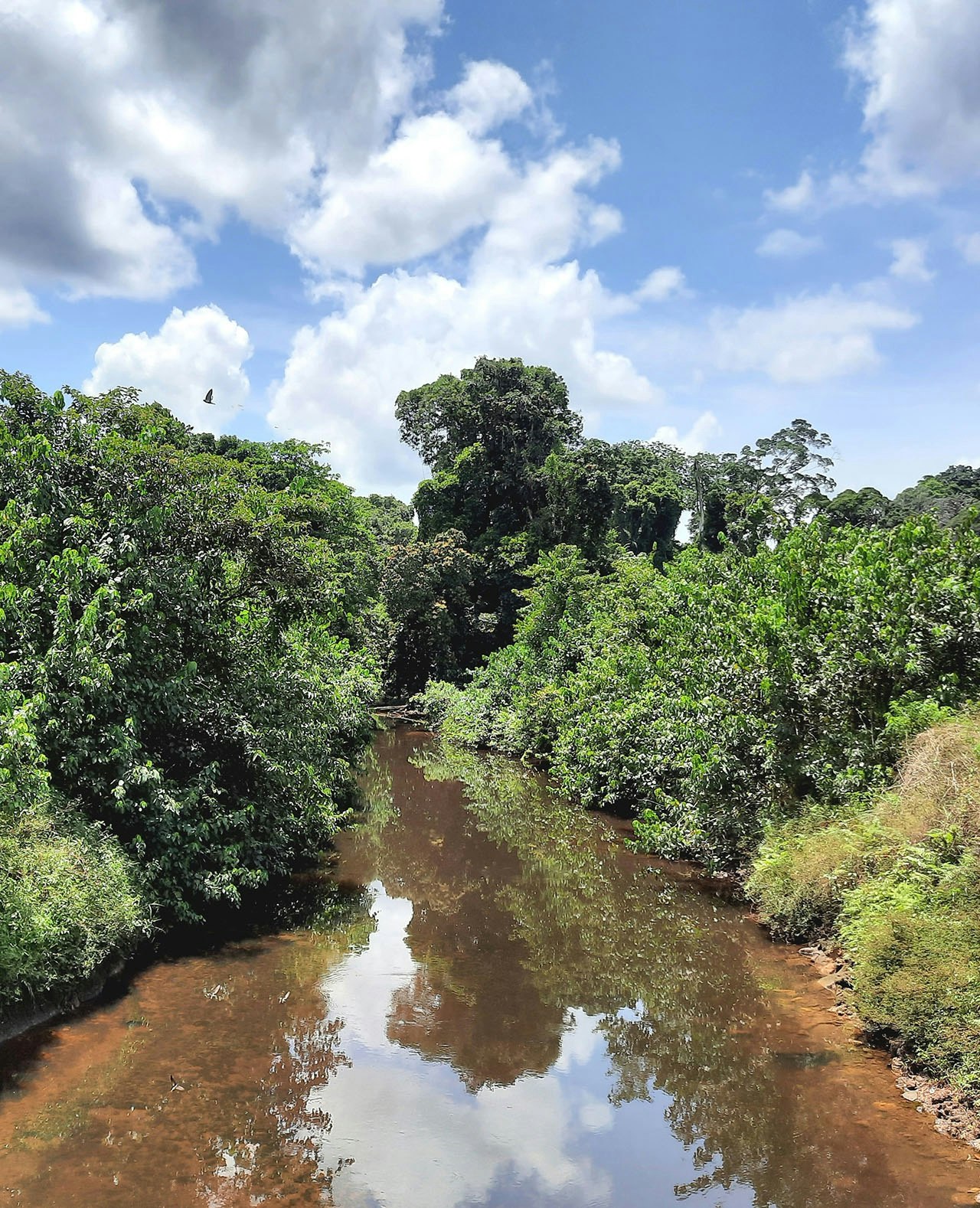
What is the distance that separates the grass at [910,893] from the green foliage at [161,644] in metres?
7.12

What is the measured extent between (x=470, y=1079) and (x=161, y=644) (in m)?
6.61

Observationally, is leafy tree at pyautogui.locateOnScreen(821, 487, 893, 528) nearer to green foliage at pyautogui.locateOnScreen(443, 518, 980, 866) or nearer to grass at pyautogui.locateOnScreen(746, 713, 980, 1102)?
green foliage at pyautogui.locateOnScreen(443, 518, 980, 866)

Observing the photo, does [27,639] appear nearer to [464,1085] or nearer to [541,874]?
[464,1085]

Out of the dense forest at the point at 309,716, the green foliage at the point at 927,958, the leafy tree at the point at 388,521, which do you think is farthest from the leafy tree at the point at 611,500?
the green foliage at the point at 927,958

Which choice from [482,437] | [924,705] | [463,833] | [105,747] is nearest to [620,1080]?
[924,705]

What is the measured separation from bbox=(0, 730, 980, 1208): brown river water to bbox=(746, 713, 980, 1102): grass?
59 centimetres

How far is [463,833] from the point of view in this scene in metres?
18.0

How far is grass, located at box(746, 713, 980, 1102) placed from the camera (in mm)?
7148

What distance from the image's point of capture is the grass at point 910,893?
281 inches

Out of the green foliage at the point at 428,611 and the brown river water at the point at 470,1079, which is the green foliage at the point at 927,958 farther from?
the green foliage at the point at 428,611

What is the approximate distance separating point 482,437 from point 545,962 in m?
→ 36.0

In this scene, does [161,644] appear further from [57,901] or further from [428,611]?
[428,611]

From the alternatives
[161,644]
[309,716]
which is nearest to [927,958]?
[309,716]

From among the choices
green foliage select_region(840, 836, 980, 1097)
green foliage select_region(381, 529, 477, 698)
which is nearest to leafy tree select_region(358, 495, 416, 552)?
green foliage select_region(381, 529, 477, 698)
